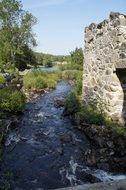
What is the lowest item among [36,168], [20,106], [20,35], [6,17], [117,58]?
[36,168]

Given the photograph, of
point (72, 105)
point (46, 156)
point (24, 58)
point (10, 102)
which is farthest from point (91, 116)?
point (24, 58)

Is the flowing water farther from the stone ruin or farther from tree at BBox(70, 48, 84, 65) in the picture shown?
tree at BBox(70, 48, 84, 65)

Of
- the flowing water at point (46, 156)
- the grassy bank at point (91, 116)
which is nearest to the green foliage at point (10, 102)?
the flowing water at point (46, 156)

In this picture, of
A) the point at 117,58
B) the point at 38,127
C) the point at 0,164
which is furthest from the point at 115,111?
the point at 0,164

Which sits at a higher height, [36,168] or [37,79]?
[37,79]

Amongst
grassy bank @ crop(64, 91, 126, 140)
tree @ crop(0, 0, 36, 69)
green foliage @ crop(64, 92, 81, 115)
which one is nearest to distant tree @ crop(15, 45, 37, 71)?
tree @ crop(0, 0, 36, 69)

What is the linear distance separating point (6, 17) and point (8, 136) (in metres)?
32.6

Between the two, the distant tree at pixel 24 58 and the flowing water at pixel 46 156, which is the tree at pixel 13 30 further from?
the flowing water at pixel 46 156

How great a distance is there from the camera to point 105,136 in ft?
27.2

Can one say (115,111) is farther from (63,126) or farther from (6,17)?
(6,17)

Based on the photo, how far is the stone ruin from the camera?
805 centimetres

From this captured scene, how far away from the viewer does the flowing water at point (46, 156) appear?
623 centimetres

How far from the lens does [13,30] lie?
39250 mm

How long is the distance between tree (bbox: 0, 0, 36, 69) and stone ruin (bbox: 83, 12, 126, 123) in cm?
2932
